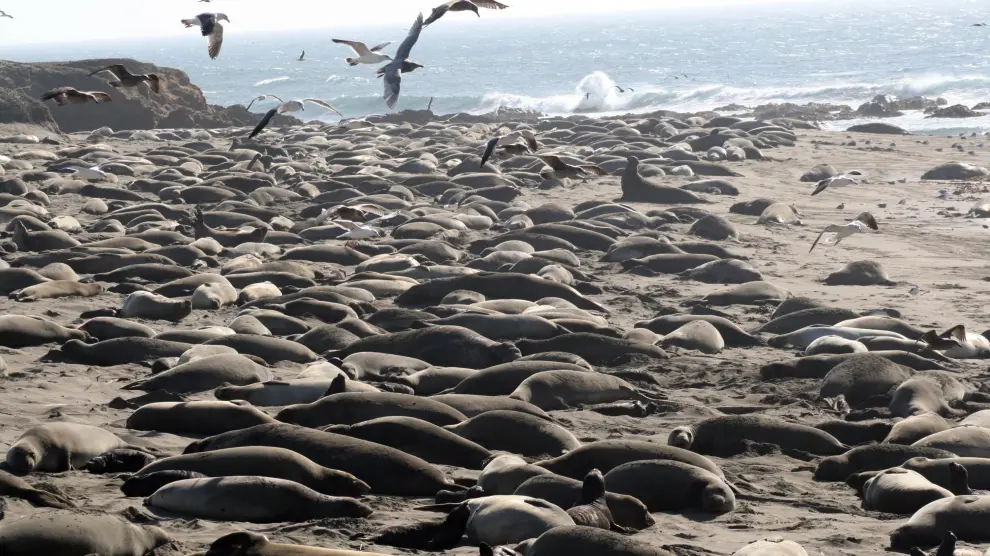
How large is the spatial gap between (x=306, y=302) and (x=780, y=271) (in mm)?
5933

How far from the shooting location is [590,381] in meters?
7.43

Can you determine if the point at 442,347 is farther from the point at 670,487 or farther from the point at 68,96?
the point at 670,487

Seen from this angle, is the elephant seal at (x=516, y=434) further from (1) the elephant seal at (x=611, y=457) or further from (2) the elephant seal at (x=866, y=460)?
(2) the elephant seal at (x=866, y=460)

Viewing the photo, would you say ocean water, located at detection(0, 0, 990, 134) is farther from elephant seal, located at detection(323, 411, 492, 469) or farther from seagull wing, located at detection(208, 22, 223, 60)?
elephant seal, located at detection(323, 411, 492, 469)

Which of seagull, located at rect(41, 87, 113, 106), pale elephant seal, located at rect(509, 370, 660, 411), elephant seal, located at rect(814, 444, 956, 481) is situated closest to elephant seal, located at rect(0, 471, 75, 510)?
pale elephant seal, located at rect(509, 370, 660, 411)

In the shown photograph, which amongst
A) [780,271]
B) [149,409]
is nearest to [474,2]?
[149,409]

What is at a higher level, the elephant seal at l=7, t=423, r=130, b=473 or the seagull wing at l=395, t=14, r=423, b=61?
the seagull wing at l=395, t=14, r=423, b=61

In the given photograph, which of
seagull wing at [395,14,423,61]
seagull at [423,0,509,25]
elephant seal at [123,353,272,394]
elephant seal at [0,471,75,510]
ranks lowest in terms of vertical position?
elephant seal at [123,353,272,394]

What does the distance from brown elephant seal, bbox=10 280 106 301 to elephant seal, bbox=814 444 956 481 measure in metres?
6.82

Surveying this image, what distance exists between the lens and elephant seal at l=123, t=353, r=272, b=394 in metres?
7.01

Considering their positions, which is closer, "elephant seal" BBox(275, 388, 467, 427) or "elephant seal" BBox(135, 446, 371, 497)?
"elephant seal" BBox(135, 446, 371, 497)

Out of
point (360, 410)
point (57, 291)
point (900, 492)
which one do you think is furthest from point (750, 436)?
point (57, 291)

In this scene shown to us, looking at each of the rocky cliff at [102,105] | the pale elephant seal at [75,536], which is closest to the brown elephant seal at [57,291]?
the pale elephant seal at [75,536]

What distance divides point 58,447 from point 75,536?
1466 mm
